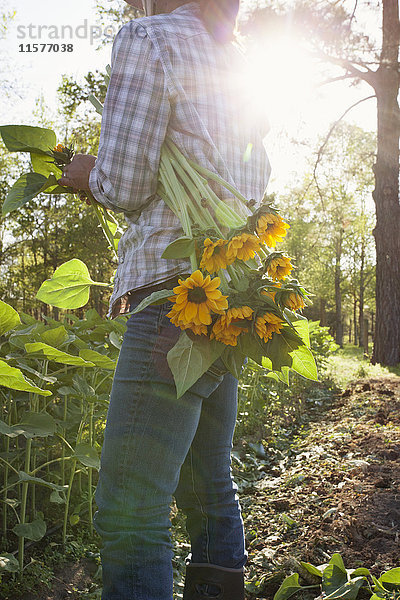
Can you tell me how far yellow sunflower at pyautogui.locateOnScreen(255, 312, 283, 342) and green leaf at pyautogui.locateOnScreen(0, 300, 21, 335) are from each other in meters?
0.81

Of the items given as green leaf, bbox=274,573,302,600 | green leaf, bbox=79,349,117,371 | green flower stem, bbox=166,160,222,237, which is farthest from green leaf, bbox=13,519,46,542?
green flower stem, bbox=166,160,222,237

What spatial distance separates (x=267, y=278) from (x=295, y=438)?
11.1ft

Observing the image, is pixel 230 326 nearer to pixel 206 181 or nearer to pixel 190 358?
pixel 190 358

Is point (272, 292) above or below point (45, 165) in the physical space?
below

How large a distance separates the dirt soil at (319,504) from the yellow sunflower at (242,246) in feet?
4.54

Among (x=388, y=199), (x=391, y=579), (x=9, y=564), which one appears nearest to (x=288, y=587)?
(x=391, y=579)

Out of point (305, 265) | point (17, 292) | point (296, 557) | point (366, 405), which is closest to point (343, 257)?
point (305, 265)

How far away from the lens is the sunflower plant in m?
0.95

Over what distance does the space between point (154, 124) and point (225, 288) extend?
0.41 metres

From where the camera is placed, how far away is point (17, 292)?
20.2 m

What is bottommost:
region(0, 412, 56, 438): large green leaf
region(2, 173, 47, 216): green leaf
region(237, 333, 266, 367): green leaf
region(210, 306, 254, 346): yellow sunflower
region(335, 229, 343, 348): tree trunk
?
region(0, 412, 56, 438): large green leaf

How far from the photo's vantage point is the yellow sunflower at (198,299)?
93 cm

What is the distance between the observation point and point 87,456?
181cm

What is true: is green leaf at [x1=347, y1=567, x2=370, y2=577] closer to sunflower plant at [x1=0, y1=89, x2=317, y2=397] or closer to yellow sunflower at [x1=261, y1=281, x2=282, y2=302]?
sunflower plant at [x1=0, y1=89, x2=317, y2=397]
